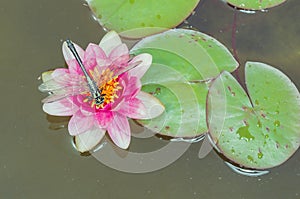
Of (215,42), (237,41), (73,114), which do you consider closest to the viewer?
(73,114)

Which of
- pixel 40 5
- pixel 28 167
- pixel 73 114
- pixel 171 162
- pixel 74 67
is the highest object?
pixel 40 5

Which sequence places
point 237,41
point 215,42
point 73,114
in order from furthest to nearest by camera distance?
point 237,41
point 215,42
point 73,114

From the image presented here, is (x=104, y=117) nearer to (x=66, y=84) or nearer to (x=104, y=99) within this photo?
(x=104, y=99)

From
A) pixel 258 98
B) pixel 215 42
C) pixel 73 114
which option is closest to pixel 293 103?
pixel 258 98

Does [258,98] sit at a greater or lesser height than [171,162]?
greater

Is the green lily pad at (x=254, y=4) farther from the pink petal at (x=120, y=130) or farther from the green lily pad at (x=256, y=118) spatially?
the pink petal at (x=120, y=130)

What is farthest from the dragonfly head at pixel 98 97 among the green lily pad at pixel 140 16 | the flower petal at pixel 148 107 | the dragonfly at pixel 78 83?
the green lily pad at pixel 140 16

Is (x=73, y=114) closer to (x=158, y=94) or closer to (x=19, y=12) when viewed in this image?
(x=158, y=94)

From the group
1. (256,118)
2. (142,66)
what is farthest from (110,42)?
(256,118)
